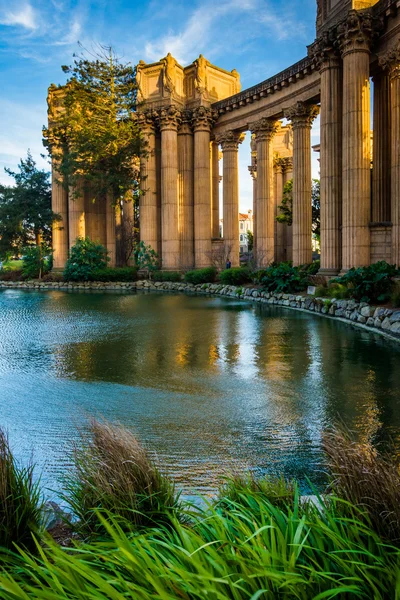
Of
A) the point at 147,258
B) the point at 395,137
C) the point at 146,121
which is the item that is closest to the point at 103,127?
the point at 146,121

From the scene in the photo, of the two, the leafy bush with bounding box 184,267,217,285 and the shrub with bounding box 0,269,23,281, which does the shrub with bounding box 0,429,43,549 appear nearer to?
the leafy bush with bounding box 184,267,217,285

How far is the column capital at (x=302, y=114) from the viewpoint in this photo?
28359 millimetres

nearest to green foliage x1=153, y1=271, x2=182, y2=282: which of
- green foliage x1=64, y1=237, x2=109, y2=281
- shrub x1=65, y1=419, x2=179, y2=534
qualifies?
green foliage x1=64, y1=237, x2=109, y2=281

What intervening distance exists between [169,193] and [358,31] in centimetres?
1899

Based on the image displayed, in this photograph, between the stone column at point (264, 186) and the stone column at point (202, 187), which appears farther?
the stone column at point (202, 187)

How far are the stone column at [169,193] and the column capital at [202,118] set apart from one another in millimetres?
1180

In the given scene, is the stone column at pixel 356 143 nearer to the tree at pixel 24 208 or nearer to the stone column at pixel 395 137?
the stone column at pixel 395 137

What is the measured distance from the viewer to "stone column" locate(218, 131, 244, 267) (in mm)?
35781

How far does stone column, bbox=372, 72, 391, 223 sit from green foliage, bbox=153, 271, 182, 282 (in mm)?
15897

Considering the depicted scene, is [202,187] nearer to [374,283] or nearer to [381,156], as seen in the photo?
[381,156]

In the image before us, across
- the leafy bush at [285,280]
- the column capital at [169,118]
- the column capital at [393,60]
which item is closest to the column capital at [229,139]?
the column capital at [169,118]

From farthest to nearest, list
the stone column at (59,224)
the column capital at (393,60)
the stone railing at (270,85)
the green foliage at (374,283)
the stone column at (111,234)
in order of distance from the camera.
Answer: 1. the stone column at (111,234)
2. the stone column at (59,224)
3. the stone railing at (270,85)
4. the column capital at (393,60)
5. the green foliage at (374,283)

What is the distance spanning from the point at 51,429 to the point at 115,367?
3741mm

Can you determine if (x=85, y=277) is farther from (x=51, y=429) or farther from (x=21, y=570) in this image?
(x=21, y=570)
